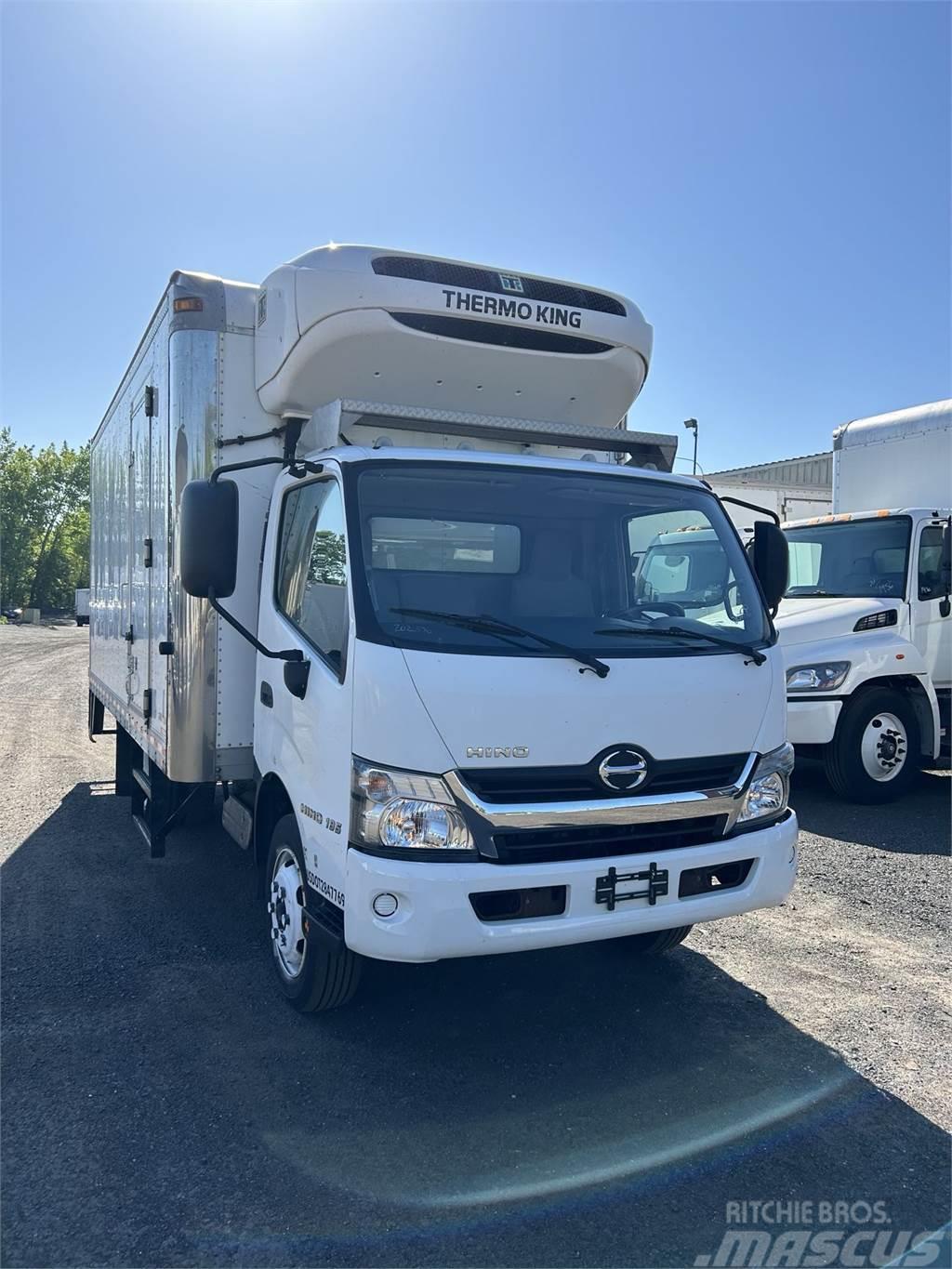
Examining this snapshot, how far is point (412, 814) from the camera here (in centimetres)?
336

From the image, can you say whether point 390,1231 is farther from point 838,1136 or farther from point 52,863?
point 52,863

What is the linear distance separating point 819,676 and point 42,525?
61.7 metres

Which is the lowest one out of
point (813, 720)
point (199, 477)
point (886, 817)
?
A: point (886, 817)

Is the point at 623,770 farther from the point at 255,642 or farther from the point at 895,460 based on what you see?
the point at 895,460

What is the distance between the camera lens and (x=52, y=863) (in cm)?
650

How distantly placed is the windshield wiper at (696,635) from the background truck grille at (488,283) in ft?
6.37

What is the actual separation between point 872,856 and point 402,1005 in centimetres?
400

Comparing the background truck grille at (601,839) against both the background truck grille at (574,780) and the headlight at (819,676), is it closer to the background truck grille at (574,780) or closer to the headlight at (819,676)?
the background truck grille at (574,780)

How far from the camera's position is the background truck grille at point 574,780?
3426mm

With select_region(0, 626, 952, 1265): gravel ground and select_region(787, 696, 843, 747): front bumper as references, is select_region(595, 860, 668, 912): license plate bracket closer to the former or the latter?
select_region(0, 626, 952, 1265): gravel ground

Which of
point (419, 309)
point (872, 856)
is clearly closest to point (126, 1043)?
point (419, 309)

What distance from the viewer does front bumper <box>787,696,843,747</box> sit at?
818 cm

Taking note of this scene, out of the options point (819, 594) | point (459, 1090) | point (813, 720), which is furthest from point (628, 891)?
point (819, 594)

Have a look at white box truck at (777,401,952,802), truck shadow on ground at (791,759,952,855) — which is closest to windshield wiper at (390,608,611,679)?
truck shadow on ground at (791,759,952,855)
